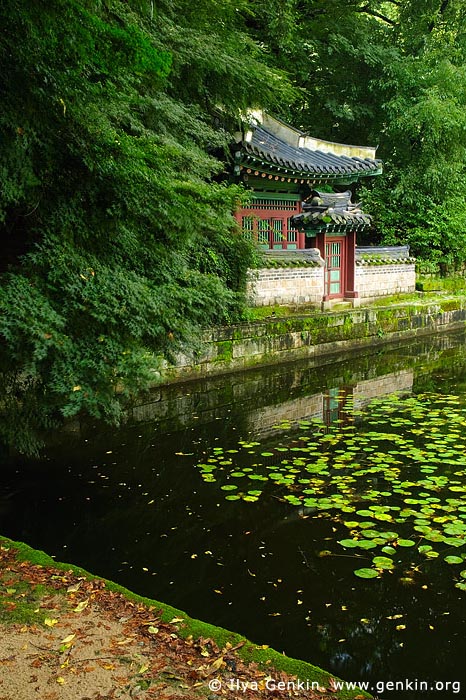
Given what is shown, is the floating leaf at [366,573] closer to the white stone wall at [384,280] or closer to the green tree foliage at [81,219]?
the green tree foliage at [81,219]

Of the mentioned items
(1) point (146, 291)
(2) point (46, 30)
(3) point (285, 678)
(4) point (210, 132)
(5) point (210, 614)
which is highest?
(4) point (210, 132)

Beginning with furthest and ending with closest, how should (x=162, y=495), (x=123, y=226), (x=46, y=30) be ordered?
1. (x=162, y=495)
2. (x=123, y=226)
3. (x=46, y=30)

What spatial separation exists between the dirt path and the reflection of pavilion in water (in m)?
4.89

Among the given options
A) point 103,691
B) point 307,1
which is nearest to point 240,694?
point 103,691

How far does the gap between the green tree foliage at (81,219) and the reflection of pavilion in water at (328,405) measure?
2.67 metres

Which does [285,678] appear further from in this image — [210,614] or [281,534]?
[281,534]

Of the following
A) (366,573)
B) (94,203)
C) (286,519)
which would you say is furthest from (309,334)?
(366,573)

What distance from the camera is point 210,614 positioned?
4.44 metres

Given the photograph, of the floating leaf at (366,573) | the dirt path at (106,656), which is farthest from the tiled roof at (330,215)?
the dirt path at (106,656)

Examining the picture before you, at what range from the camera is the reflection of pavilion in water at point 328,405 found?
9.29 meters

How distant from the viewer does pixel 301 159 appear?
16953 mm

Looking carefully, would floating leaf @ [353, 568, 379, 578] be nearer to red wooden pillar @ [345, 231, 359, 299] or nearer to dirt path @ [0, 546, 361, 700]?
dirt path @ [0, 546, 361, 700]

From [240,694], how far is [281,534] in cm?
257

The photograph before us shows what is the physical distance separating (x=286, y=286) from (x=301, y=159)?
383cm
